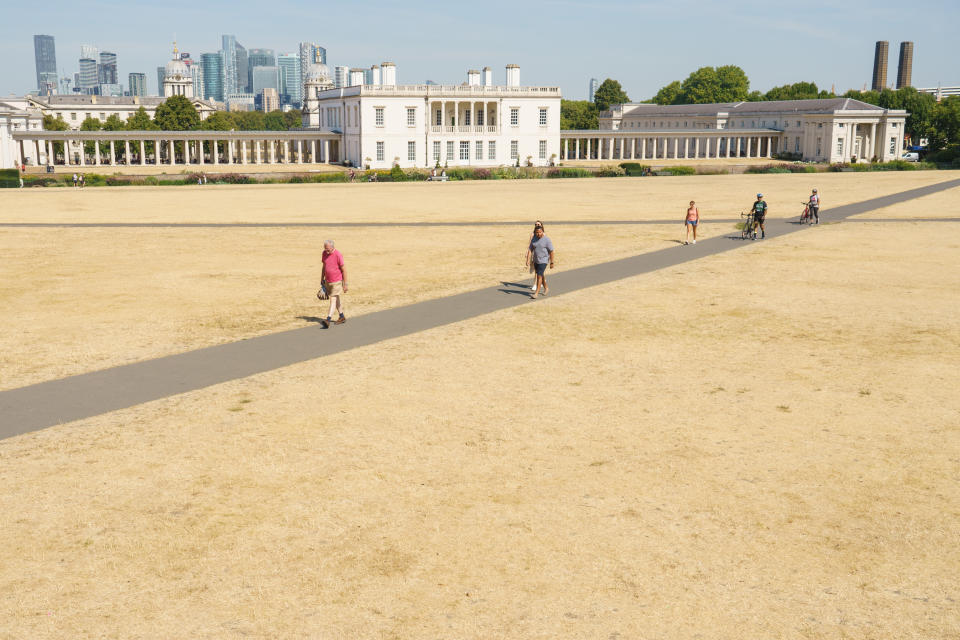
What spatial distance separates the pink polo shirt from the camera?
17.9 meters

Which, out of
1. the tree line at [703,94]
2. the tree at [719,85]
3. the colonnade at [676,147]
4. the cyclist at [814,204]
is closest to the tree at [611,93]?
the tree line at [703,94]

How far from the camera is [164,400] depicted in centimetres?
1320

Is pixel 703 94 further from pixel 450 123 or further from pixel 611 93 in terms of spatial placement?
pixel 450 123

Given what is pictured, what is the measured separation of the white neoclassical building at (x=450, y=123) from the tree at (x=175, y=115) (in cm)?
2275

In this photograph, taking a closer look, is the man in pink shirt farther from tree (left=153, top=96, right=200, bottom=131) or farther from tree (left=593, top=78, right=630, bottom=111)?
tree (left=593, top=78, right=630, bottom=111)

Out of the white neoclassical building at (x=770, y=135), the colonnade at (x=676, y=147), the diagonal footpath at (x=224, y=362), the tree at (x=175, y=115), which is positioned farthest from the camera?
the colonnade at (x=676, y=147)

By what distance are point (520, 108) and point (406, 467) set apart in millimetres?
104240

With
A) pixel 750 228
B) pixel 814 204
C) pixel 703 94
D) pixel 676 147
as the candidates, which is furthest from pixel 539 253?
pixel 703 94

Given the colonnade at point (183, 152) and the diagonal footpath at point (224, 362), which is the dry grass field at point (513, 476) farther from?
the colonnade at point (183, 152)

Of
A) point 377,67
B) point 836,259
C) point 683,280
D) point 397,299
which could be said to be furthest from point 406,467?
point 377,67

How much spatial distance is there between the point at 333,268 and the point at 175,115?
111m

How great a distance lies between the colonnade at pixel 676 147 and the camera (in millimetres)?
132250

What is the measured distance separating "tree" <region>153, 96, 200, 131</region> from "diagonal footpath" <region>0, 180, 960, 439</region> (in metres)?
107

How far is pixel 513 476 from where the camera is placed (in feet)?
33.9
